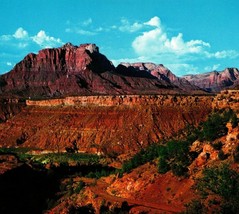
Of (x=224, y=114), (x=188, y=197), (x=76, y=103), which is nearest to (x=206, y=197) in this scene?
(x=188, y=197)

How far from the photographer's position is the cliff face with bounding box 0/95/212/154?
13412cm

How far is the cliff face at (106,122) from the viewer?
134m

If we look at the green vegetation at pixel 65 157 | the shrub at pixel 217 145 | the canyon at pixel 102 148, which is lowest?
the green vegetation at pixel 65 157

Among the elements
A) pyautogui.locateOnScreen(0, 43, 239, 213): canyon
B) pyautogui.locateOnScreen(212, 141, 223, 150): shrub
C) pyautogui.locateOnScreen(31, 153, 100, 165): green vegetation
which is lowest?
pyautogui.locateOnScreen(31, 153, 100, 165): green vegetation

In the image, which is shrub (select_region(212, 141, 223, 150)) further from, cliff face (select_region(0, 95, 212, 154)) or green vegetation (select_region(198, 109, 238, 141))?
cliff face (select_region(0, 95, 212, 154))

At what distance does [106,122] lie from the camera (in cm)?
→ 14625

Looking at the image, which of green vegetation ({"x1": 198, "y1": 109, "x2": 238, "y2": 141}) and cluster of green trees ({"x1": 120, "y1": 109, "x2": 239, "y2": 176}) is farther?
green vegetation ({"x1": 198, "y1": 109, "x2": 238, "y2": 141})

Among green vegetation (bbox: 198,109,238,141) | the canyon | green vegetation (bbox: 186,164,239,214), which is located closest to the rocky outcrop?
the canyon

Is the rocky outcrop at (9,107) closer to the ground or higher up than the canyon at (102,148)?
higher up

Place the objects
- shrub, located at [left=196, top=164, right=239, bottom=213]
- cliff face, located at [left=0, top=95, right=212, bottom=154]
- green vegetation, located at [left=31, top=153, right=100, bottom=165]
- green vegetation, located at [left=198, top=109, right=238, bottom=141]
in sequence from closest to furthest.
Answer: shrub, located at [left=196, top=164, right=239, bottom=213] → green vegetation, located at [left=198, top=109, right=238, bottom=141] → green vegetation, located at [left=31, top=153, right=100, bottom=165] → cliff face, located at [left=0, top=95, right=212, bottom=154]

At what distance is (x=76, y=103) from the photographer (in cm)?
16712

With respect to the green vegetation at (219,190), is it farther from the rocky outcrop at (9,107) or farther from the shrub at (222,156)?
the rocky outcrop at (9,107)

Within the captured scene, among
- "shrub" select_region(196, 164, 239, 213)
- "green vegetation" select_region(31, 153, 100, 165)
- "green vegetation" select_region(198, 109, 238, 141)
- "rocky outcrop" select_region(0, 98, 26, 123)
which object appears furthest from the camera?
"rocky outcrop" select_region(0, 98, 26, 123)

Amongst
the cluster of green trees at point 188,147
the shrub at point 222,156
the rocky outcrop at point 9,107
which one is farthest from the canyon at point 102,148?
the cluster of green trees at point 188,147
